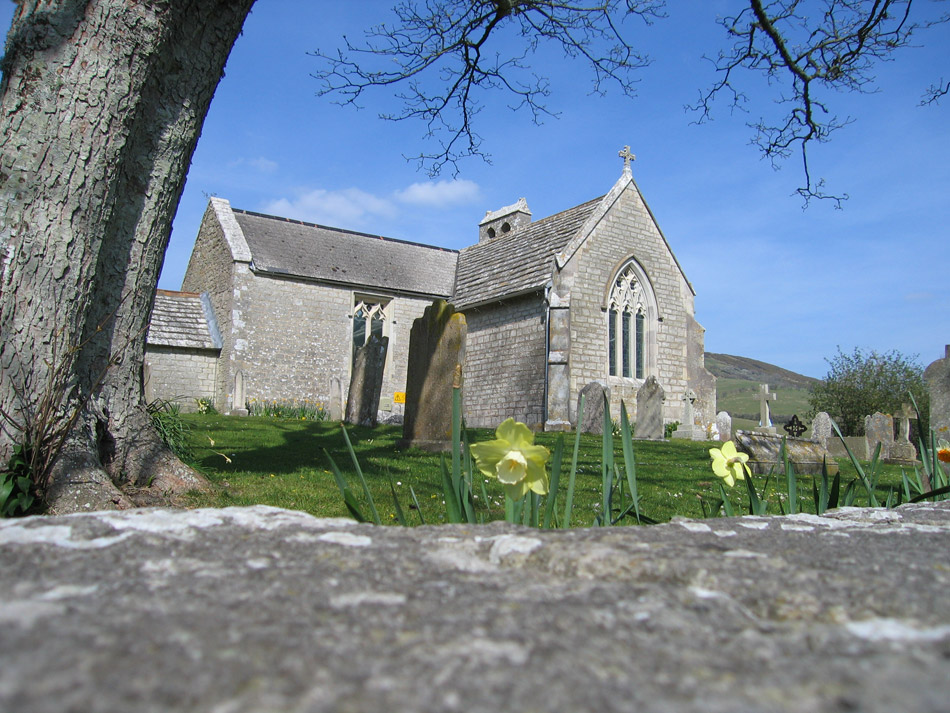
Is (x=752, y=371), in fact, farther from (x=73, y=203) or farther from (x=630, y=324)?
(x=73, y=203)

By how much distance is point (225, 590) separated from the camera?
86 cm

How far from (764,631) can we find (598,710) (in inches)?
12.2

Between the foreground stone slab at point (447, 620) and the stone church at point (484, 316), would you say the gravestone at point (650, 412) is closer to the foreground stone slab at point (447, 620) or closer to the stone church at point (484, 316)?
the stone church at point (484, 316)

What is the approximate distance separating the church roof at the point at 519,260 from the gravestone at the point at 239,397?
6.96m

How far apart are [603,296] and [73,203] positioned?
673 inches

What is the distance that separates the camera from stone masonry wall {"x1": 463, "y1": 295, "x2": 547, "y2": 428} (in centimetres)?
1920

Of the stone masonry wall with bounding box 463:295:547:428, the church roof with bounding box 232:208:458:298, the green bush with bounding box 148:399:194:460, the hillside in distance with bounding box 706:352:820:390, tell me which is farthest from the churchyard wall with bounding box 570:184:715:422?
the hillside in distance with bounding box 706:352:820:390

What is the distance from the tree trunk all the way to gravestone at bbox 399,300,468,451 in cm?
565

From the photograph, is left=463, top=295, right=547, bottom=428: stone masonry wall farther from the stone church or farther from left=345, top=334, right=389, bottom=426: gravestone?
left=345, top=334, right=389, bottom=426: gravestone

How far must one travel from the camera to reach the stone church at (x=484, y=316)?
19234 millimetres

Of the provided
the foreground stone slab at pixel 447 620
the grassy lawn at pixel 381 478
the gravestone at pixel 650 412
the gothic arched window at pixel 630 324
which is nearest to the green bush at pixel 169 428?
the grassy lawn at pixel 381 478

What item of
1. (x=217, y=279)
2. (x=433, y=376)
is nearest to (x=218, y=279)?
(x=217, y=279)

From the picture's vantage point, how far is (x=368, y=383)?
16.4 m

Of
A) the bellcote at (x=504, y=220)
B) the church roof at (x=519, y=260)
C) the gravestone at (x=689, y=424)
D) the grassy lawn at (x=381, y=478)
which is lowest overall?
the grassy lawn at (x=381, y=478)
